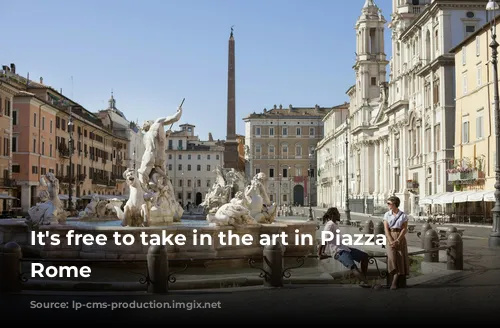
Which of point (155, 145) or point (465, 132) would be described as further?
point (465, 132)

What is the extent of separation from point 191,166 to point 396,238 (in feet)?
333

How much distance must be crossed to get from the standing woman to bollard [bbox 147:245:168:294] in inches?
140

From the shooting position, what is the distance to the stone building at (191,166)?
110062mm

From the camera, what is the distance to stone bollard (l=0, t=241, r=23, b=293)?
10.0m

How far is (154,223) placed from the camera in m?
17.6

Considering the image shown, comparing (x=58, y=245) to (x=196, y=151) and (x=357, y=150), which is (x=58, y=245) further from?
(x=196, y=151)

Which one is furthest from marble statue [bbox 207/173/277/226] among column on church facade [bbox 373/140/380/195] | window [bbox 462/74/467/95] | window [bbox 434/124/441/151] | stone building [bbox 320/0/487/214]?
column on church facade [bbox 373/140/380/195]

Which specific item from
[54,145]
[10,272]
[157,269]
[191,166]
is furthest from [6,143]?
[191,166]

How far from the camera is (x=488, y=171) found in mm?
38969

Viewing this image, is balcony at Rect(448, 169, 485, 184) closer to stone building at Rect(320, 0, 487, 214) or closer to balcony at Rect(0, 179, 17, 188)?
stone building at Rect(320, 0, 487, 214)

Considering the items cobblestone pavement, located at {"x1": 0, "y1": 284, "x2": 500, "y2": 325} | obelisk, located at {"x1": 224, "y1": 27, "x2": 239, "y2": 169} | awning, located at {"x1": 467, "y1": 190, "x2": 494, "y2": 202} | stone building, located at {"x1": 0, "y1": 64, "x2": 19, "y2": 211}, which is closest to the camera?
cobblestone pavement, located at {"x1": 0, "y1": 284, "x2": 500, "y2": 325}

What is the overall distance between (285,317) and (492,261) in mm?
8295

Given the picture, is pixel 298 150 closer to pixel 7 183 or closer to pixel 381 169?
pixel 381 169

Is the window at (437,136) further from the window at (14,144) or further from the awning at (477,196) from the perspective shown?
the window at (14,144)
